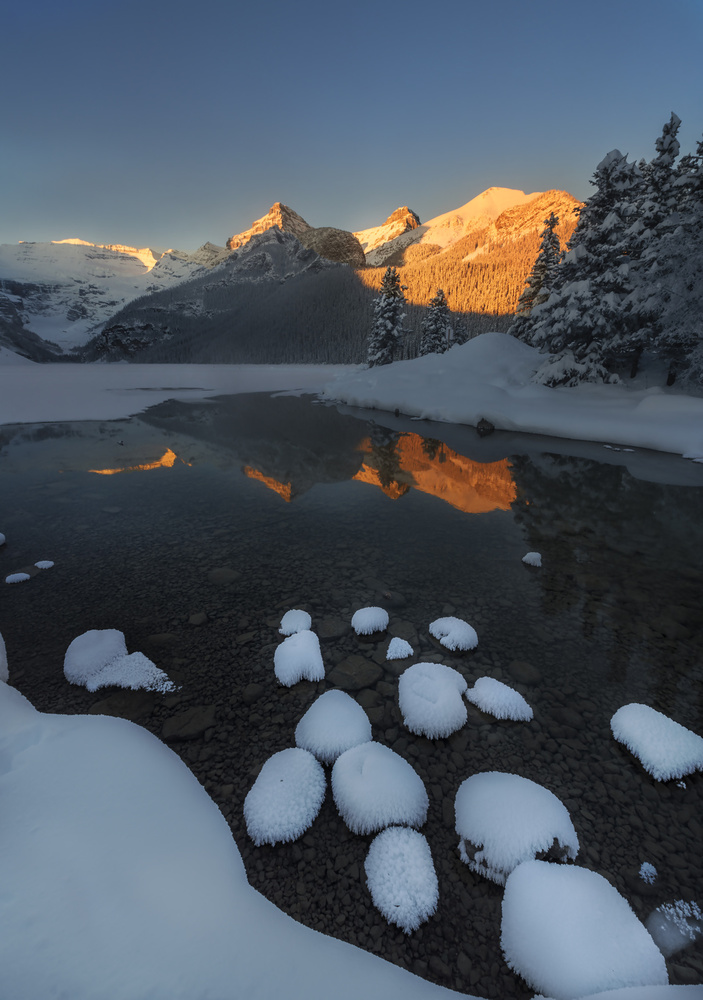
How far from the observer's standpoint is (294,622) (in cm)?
462

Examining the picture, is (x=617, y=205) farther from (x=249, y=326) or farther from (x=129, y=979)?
(x=249, y=326)

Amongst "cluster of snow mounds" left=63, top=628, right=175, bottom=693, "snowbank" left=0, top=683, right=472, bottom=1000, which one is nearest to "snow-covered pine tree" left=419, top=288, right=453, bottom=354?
"cluster of snow mounds" left=63, top=628, right=175, bottom=693

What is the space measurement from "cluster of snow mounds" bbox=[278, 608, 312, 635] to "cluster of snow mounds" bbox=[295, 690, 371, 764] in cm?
112

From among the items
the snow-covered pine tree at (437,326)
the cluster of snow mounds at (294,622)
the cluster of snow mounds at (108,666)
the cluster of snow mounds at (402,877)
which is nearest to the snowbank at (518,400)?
the cluster of snow mounds at (294,622)

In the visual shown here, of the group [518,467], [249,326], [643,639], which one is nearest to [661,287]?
[518,467]

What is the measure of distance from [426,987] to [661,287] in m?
19.1

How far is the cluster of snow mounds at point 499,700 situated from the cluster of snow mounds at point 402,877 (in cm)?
132

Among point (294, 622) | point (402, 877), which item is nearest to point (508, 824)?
point (402, 877)

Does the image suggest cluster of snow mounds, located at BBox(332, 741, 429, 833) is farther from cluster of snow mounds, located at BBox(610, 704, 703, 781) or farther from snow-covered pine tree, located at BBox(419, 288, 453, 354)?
snow-covered pine tree, located at BBox(419, 288, 453, 354)

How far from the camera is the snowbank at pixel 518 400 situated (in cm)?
1423

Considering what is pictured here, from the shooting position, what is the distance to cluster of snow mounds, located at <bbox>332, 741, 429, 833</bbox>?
103 inches

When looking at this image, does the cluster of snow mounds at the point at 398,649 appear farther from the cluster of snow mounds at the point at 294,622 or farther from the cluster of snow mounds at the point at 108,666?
the cluster of snow mounds at the point at 108,666

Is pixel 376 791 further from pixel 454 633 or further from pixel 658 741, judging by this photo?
pixel 658 741

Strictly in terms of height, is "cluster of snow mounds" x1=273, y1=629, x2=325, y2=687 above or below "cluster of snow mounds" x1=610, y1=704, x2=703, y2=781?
below
